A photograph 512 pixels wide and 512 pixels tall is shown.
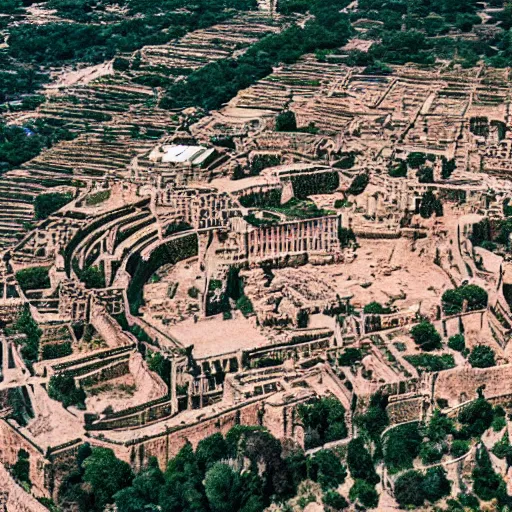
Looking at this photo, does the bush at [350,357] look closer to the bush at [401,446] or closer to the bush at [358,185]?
the bush at [401,446]

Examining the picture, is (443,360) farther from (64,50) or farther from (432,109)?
(64,50)

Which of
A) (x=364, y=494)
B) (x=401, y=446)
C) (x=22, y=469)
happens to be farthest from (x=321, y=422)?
(x=22, y=469)

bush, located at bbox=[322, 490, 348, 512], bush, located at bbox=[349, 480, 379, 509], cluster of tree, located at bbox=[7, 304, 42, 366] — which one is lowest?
bush, located at bbox=[322, 490, 348, 512]

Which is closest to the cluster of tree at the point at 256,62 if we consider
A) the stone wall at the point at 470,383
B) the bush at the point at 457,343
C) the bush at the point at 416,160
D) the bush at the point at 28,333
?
the bush at the point at 416,160

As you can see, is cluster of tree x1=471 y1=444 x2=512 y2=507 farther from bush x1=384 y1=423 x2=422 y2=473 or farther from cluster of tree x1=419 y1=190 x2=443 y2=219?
cluster of tree x1=419 y1=190 x2=443 y2=219

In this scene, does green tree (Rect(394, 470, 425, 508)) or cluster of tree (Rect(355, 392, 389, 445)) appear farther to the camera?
cluster of tree (Rect(355, 392, 389, 445))

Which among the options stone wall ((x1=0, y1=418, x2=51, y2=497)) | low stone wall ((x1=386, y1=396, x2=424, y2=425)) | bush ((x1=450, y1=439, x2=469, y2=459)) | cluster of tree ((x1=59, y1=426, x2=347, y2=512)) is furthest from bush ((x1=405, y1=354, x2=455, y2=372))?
stone wall ((x1=0, y1=418, x2=51, y2=497))
